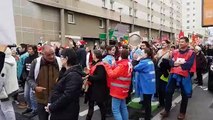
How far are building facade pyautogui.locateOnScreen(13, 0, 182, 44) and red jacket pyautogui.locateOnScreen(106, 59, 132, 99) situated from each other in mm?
15324

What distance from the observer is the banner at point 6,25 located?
3.41 metres

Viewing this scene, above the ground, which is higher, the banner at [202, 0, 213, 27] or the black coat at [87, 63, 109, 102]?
the banner at [202, 0, 213, 27]

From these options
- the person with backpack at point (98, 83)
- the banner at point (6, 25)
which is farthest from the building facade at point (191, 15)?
the banner at point (6, 25)

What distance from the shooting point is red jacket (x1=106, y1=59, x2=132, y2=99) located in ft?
21.0

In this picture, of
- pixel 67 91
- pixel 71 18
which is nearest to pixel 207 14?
pixel 67 91

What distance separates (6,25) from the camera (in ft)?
11.3

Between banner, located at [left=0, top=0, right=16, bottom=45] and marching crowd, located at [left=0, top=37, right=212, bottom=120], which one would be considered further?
marching crowd, located at [left=0, top=37, right=212, bottom=120]

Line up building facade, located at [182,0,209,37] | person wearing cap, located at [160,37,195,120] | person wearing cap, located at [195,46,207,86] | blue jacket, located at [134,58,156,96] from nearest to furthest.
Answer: blue jacket, located at [134,58,156,96] → person wearing cap, located at [160,37,195,120] → person wearing cap, located at [195,46,207,86] → building facade, located at [182,0,209,37]

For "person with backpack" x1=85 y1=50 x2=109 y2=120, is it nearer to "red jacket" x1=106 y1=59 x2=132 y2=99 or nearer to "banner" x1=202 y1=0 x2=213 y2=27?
"red jacket" x1=106 y1=59 x2=132 y2=99

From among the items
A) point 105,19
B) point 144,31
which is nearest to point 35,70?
point 105,19

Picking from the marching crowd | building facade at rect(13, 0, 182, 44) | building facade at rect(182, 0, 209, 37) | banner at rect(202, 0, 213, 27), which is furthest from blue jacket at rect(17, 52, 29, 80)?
building facade at rect(182, 0, 209, 37)

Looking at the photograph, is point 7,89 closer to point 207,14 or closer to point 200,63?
point 207,14

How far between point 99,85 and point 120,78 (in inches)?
22.4

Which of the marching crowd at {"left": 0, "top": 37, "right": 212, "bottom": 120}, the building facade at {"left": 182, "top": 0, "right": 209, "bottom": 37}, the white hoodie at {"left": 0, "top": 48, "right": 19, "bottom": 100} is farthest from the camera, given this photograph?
the building facade at {"left": 182, "top": 0, "right": 209, "bottom": 37}
